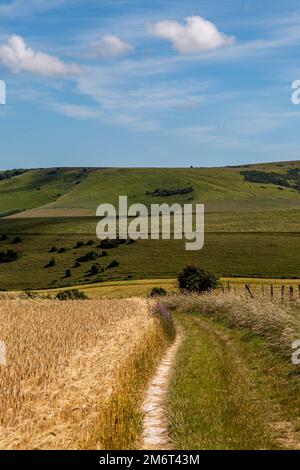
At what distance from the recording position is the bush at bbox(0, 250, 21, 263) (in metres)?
141

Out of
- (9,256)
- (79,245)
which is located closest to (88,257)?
(79,245)

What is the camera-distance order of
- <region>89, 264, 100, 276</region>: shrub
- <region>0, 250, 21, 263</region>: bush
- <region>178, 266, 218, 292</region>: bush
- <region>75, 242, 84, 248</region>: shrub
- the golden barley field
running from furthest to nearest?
1. <region>75, 242, 84, 248</region>: shrub
2. <region>0, 250, 21, 263</region>: bush
3. <region>89, 264, 100, 276</region>: shrub
4. <region>178, 266, 218, 292</region>: bush
5. the golden barley field

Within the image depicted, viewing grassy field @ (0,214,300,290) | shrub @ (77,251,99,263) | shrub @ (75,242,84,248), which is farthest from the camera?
shrub @ (75,242,84,248)

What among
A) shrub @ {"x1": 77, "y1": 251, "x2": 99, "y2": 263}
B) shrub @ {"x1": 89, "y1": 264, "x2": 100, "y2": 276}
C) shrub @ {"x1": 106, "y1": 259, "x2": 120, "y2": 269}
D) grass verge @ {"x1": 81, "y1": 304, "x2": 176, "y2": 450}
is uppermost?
grass verge @ {"x1": 81, "y1": 304, "x2": 176, "y2": 450}

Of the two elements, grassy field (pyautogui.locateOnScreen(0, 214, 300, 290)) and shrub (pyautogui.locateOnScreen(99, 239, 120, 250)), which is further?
Result: shrub (pyautogui.locateOnScreen(99, 239, 120, 250))

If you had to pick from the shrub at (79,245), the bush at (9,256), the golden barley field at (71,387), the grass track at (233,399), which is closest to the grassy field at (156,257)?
the shrub at (79,245)

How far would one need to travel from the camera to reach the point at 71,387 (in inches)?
465

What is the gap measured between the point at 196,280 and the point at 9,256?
6414 centimetres

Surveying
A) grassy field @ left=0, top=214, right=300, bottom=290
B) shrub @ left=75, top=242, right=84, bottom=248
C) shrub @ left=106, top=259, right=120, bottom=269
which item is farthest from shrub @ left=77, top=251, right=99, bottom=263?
shrub @ left=75, top=242, right=84, bottom=248

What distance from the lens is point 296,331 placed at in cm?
2106

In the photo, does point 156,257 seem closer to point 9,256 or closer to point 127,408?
point 9,256

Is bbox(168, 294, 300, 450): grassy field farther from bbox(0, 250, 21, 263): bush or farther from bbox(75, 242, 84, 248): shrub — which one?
bbox(75, 242, 84, 248): shrub

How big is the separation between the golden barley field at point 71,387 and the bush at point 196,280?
67.0 meters

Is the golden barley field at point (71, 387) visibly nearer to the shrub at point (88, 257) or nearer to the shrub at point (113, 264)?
the shrub at point (113, 264)
